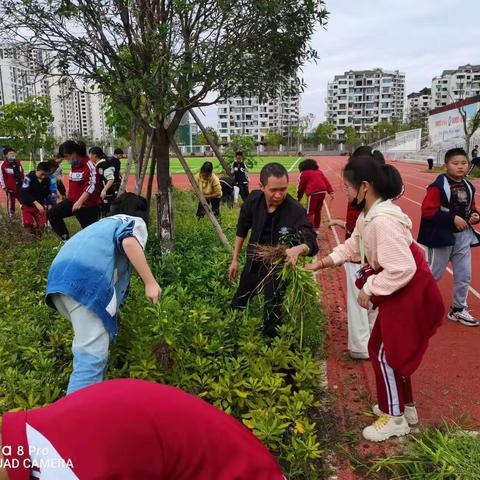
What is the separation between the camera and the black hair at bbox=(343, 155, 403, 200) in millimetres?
2744

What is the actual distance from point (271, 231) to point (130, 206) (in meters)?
1.12

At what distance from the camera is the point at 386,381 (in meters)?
2.88

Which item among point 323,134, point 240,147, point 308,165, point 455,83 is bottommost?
point 308,165

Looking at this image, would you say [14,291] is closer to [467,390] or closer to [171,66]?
[171,66]

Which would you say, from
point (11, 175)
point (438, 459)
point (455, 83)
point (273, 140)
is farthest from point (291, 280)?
point (455, 83)

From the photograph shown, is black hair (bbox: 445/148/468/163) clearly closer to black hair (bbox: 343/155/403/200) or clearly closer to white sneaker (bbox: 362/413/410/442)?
black hair (bbox: 343/155/403/200)

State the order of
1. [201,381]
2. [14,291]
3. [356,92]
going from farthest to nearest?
1. [356,92]
2. [14,291]
3. [201,381]

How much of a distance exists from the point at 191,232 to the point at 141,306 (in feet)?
10.1

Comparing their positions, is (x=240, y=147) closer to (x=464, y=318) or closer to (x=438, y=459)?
(x=464, y=318)

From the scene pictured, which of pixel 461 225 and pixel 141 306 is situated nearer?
pixel 141 306

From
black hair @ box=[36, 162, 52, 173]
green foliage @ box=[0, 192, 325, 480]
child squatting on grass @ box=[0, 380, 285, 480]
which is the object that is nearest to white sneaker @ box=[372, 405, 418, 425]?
green foliage @ box=[0, 192, 325, 480]

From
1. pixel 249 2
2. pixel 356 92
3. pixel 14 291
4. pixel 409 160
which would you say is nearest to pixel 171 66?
pixel 249 2

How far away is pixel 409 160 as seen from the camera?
4612 cm

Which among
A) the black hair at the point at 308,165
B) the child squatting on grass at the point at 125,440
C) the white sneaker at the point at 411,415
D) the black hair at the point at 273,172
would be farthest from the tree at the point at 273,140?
the child squatting on grass at the point at 125,440
